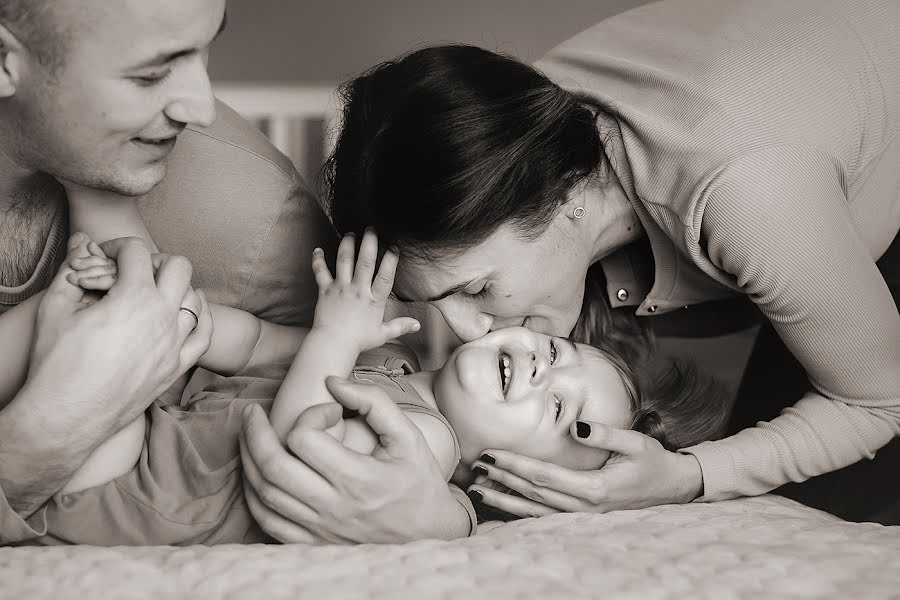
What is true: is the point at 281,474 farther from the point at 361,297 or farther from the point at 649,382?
the point at 649,382

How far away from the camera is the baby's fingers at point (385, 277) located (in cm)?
135

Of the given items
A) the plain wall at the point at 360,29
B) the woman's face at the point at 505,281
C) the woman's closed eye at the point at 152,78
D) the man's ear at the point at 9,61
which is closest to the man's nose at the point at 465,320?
the woman's face at the point at 505,281

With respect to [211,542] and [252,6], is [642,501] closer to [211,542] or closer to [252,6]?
[211,542]

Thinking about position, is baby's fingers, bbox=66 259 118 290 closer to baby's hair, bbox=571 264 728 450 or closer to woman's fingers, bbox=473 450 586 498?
woman's fingers, bbox=473 450 586 498

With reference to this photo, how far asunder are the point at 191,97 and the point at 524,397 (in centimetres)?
67

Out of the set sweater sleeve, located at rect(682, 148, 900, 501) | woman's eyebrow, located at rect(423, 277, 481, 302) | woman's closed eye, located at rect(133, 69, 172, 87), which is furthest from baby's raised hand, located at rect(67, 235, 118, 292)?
sweater sleeve, located at rect(682, 148, 900, 501)

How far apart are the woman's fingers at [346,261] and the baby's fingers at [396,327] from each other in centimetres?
9

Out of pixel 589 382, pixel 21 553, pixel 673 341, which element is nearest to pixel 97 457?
pixel 21 553

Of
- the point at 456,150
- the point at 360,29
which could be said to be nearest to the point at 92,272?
the point at 456,150

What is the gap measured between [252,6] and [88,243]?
206cm

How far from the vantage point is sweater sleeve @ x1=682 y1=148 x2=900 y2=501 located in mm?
1301

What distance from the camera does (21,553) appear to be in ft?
3.15

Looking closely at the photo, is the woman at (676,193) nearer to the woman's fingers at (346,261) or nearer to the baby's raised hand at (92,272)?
the woman's fingers at (346,261)

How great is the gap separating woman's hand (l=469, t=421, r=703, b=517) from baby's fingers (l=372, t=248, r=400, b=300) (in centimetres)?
29
